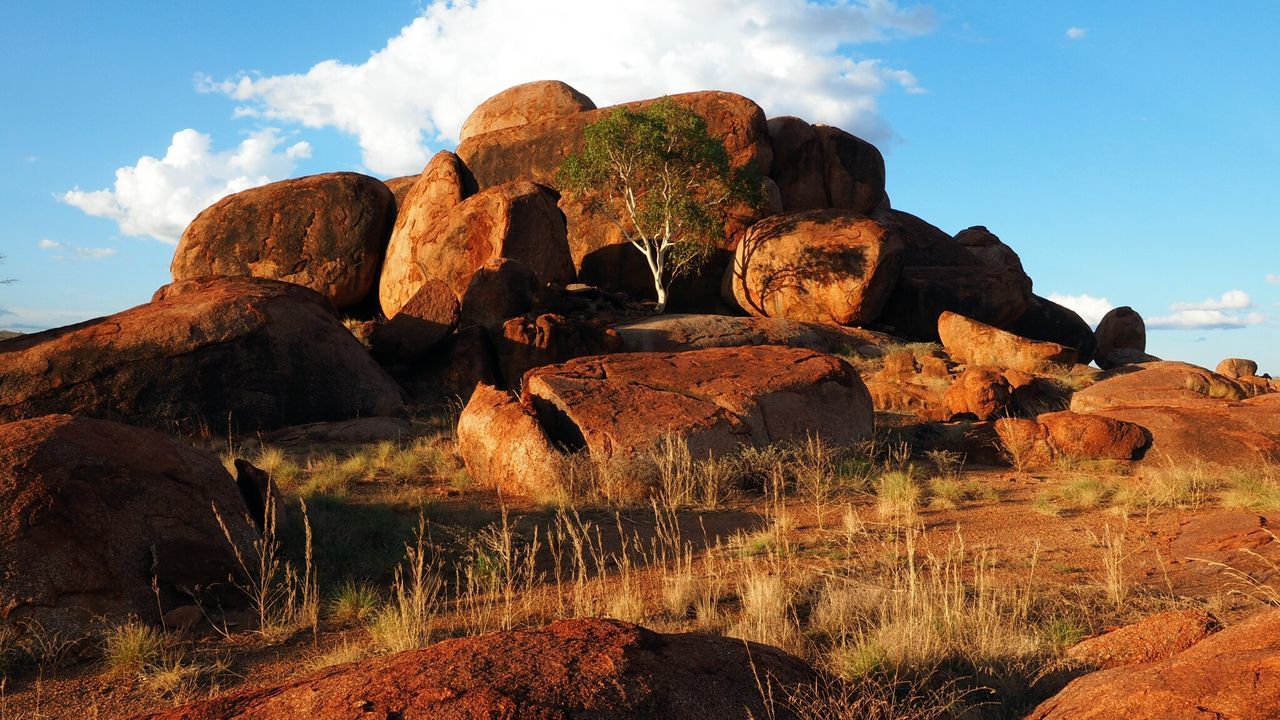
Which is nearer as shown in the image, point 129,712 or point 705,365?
point 129,712

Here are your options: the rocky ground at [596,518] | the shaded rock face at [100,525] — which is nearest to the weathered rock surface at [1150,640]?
the rocky ground at [596,518]

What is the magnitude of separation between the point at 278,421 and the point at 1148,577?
11433 millimetres

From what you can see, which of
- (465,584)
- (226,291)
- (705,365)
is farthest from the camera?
(226,291)

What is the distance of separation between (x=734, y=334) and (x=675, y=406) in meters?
10.1

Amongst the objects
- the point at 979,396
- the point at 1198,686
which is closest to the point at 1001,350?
the point at 979,396

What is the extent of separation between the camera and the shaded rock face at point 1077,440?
36.9ft

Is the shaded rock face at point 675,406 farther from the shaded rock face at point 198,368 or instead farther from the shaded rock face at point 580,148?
the shaded rock face at point 580,148

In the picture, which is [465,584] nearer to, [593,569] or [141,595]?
[593,569]

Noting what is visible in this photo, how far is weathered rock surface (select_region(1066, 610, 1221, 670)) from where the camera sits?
3.82m

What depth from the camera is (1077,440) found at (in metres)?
11.3

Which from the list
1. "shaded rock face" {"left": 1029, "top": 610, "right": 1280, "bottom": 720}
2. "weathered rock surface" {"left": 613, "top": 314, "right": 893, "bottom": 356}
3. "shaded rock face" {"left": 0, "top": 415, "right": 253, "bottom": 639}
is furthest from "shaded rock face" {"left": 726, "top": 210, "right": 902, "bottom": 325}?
"shaded rock face" {"left": 1029, "top": 610, "right": 1280, "bottom": 720}

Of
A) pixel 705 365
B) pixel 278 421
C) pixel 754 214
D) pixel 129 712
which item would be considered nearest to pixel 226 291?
pixel 278 421

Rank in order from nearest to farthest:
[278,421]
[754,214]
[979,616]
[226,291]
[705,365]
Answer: [979,616], [705,365], [278,421], [226,291], [754,214]

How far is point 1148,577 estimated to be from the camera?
6496 millimetres
